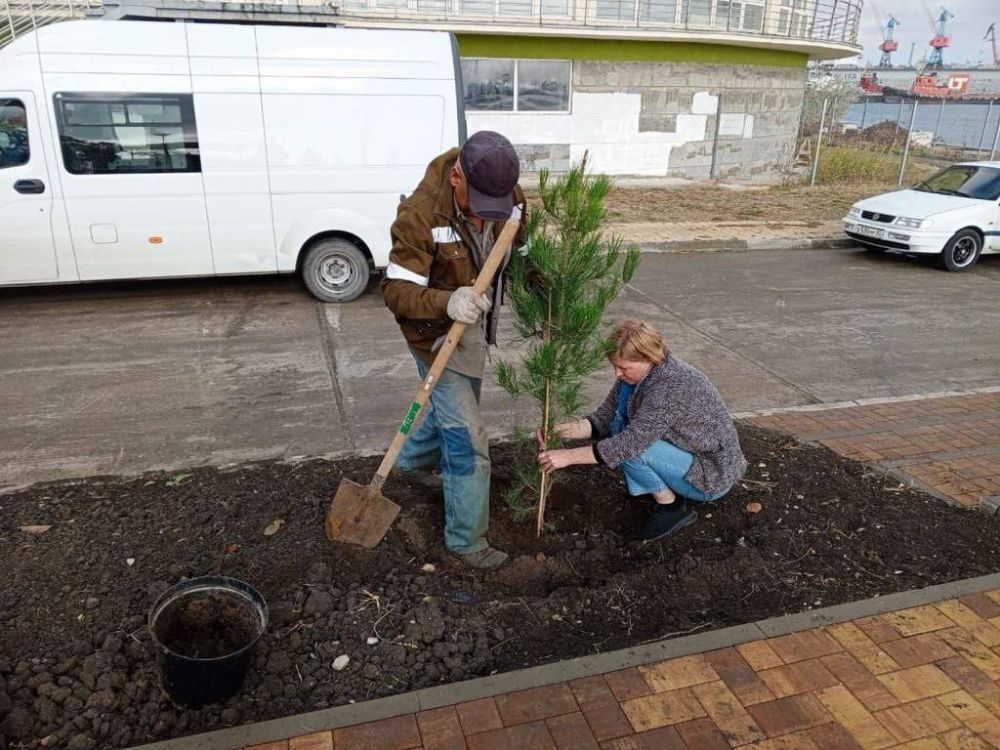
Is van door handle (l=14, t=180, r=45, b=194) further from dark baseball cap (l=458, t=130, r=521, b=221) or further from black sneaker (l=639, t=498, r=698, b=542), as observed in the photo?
black sneaker (l=639, t=498, r=698, b=542)

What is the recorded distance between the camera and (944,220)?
10359 millimetres

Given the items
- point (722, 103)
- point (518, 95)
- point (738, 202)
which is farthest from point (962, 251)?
point (518, 95)

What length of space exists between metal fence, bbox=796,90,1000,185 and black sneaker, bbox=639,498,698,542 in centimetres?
1637

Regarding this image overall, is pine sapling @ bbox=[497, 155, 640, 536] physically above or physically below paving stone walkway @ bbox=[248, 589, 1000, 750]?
above

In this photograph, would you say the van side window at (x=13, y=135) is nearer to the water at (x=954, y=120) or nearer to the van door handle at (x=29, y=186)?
the van door handle at (x=29, y=186)

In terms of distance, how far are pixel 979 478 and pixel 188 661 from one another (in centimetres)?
415

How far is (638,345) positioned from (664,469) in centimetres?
64

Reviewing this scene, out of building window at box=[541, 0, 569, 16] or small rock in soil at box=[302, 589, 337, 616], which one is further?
building window at box=[541, 0, 569, 16]

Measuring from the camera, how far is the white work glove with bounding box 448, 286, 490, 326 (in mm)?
2865

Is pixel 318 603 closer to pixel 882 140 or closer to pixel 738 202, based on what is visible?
pixel 738 202

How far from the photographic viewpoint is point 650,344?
3332 mm

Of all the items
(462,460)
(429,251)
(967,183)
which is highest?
(429,251)

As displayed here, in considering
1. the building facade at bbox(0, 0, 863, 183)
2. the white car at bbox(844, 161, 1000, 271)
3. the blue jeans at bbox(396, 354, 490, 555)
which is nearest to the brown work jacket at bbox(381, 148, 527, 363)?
the blue jeans at bbox(396, 354, 490, 555)

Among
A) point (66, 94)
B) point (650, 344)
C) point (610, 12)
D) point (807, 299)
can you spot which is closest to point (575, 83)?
point (610, 12)
